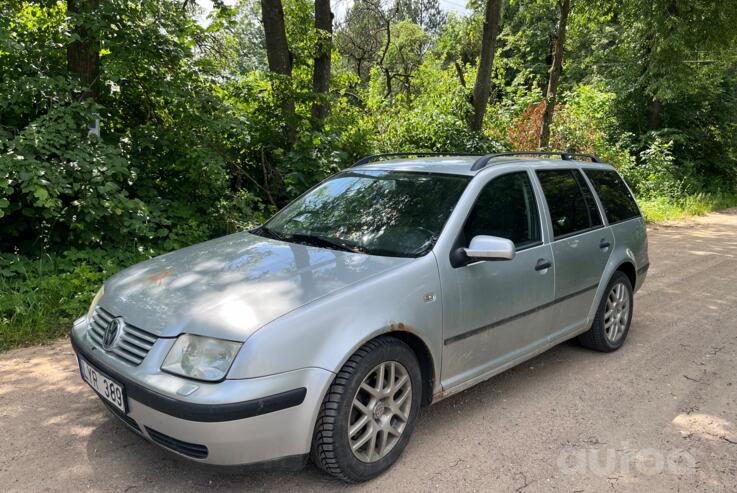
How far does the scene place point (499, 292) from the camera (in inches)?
131

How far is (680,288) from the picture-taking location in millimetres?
6688

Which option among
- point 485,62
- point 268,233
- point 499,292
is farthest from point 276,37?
point 499,292

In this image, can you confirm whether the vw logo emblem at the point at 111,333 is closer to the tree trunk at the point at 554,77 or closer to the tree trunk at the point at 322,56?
the tree trunk at the point at 322,56

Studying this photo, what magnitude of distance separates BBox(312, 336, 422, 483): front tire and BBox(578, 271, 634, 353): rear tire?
2.16 metres

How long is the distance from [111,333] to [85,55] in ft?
15.6

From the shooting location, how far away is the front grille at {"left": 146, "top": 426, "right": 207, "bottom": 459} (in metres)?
2.36

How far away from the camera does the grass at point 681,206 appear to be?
1345 centimetres

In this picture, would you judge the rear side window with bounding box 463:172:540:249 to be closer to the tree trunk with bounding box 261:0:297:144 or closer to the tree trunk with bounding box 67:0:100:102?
the tree trunk with bounding box 67:0:100:102

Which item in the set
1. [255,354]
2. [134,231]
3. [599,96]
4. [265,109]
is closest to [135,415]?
[255,354]

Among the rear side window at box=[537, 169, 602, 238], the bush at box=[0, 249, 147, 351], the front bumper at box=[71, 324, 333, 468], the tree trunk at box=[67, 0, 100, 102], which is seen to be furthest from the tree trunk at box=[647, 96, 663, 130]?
the front bumper at box=[71, 324, 333, 468]

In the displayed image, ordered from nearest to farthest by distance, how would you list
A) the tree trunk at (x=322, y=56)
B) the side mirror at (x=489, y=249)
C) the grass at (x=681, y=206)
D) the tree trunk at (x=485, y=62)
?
the side mirror at (x=489, y=249)
the tree trunk at (x=322, y=56)
the tree trunk at (x=485, y=62)
the grass at (x=681, y=206)

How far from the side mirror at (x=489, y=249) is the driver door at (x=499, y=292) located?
0.43 ft

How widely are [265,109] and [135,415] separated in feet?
19.8

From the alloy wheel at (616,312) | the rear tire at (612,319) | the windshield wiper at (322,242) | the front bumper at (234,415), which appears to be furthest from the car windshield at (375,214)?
the alloy wheel at (616,312)
